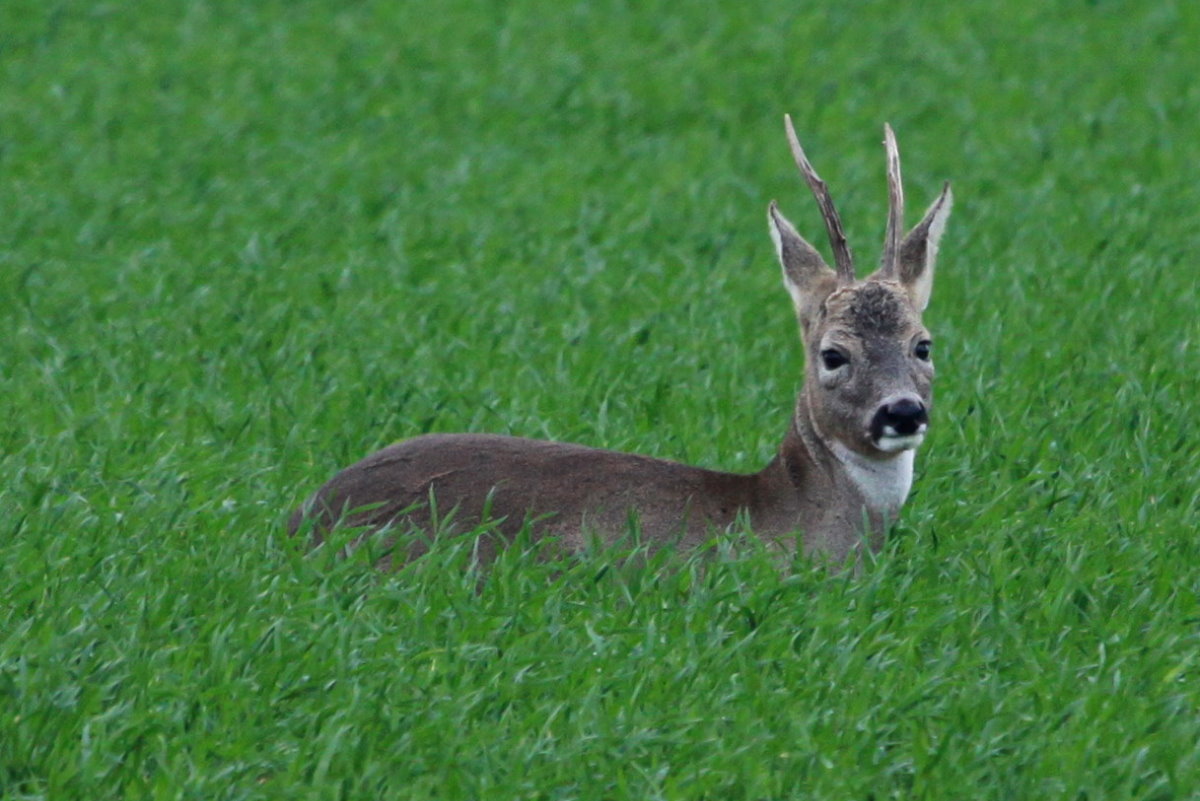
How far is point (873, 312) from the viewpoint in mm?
5719

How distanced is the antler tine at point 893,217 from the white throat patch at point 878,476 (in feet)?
1.77

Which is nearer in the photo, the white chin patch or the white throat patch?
the white chin patch

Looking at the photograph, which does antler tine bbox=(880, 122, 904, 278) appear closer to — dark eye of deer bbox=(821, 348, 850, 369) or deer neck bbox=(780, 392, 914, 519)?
dark eye of deer bbox=(821, 348, 850, 369)

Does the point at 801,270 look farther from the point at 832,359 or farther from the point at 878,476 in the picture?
the point at 878,476

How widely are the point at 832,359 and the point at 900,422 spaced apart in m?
0.32

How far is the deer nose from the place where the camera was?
18.0 ft

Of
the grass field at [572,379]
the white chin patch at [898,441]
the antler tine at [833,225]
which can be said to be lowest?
the grass field at [572,379]

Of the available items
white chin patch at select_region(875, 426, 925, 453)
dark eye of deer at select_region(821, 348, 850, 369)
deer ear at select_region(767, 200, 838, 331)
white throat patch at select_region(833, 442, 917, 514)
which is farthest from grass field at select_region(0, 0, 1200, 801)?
deer ear at select_region(767, 200, 838, 331)

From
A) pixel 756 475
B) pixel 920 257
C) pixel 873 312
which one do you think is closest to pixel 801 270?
pixel 920 257

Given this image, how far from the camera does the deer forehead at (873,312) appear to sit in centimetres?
570

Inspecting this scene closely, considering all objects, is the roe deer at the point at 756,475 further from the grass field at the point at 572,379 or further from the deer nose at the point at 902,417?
the grass field at the point at 572,379

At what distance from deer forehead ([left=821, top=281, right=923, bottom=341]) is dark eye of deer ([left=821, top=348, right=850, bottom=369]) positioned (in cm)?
6

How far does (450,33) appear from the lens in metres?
14.1

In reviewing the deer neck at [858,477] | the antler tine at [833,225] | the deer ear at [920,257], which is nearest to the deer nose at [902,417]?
the deer neck at [858,477]
